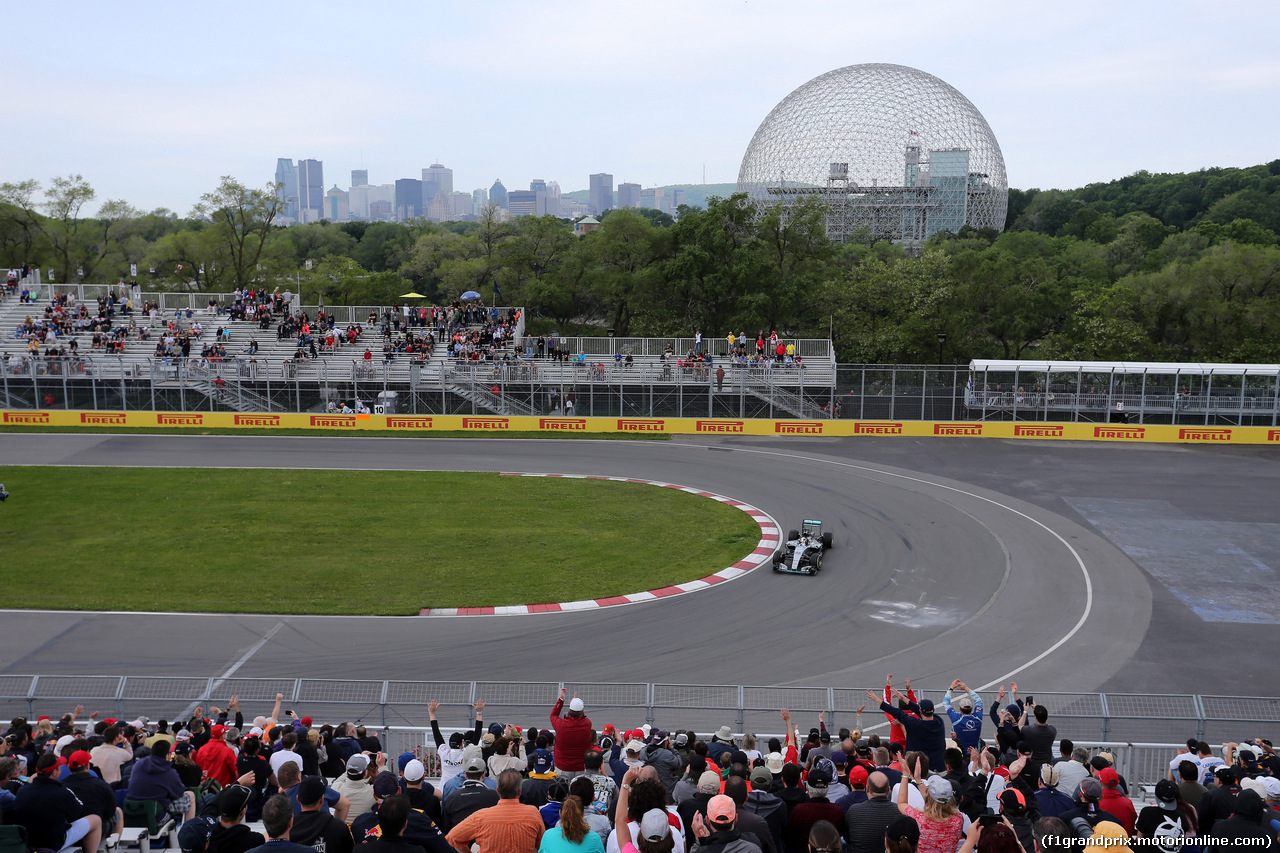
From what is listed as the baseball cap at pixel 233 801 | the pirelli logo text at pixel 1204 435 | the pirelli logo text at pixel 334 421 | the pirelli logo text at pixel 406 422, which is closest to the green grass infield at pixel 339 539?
the pirelli logo text at pixel 334 421

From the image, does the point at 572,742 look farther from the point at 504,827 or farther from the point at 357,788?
the point at 504,827

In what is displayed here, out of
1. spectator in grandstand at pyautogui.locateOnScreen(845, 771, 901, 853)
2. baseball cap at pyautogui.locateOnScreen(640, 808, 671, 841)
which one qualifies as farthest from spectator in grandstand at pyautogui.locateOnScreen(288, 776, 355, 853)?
spectator in grandstand at pyautogui.locateOnScreen(845, 771, 901, 853)

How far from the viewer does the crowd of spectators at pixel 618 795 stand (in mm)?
6625

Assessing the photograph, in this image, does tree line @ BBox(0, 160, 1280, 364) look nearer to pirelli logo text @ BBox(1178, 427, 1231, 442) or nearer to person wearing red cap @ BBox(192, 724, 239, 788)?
pirelli logo text @ BBox(1178, 427, 1231, 442)

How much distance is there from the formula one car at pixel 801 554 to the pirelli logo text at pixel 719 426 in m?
18.5

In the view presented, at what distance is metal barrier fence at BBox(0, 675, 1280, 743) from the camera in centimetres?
1427

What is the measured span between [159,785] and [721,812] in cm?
588

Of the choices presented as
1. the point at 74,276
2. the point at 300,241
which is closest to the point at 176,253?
the point at 74,276

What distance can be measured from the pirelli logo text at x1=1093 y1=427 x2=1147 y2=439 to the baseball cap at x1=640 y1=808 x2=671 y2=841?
4052 cm

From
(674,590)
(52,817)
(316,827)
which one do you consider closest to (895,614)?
(674,590)

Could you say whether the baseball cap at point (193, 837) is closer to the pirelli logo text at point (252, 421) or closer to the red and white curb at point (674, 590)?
the red and white curb at point (674, 590)

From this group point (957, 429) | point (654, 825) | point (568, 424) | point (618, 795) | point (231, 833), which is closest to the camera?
point (231, 833)

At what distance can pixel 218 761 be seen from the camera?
32.2ft

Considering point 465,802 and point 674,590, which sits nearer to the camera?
point 465,802
